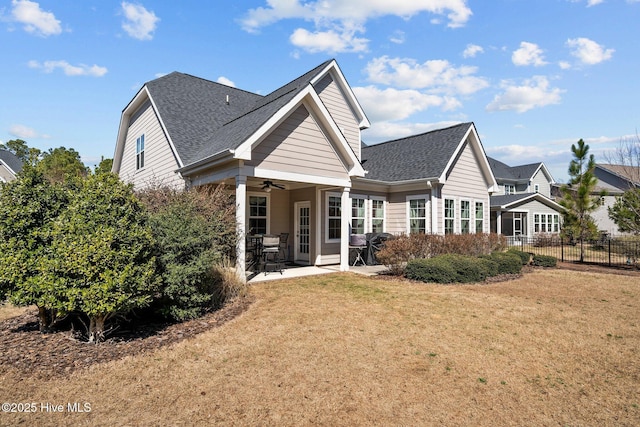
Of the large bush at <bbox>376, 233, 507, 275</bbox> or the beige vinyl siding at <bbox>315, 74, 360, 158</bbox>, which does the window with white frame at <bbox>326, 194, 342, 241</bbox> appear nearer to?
the large bush at <bbox>376, 233, 507, 275</bbox>

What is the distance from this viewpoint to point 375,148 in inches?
768

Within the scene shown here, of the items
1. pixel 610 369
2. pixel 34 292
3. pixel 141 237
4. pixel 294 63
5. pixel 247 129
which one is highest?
pixel 294 63

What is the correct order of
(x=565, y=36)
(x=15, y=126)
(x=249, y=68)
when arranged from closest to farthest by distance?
(x=565, y=36) → (x=249, y=68) → (x=15, y=126)

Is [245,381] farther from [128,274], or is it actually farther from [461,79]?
[461,79]

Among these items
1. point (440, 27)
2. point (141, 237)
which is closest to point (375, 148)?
point (440, 27)

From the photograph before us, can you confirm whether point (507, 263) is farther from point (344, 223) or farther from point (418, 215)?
point (344, 223)

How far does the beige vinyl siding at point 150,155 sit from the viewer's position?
41.2 feet

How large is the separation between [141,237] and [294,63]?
14.7 metres

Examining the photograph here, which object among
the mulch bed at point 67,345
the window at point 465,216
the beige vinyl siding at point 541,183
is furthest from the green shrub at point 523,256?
the beige vinyl siding at point 541,183

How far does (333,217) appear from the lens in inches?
522

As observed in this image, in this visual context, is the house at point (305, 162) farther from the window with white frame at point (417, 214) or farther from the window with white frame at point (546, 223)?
the window with white frame at point (546, 223)

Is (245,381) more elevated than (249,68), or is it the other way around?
(249,68)

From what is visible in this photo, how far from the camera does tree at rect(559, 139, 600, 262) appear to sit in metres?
16.4

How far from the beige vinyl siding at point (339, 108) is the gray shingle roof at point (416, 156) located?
1.78m
